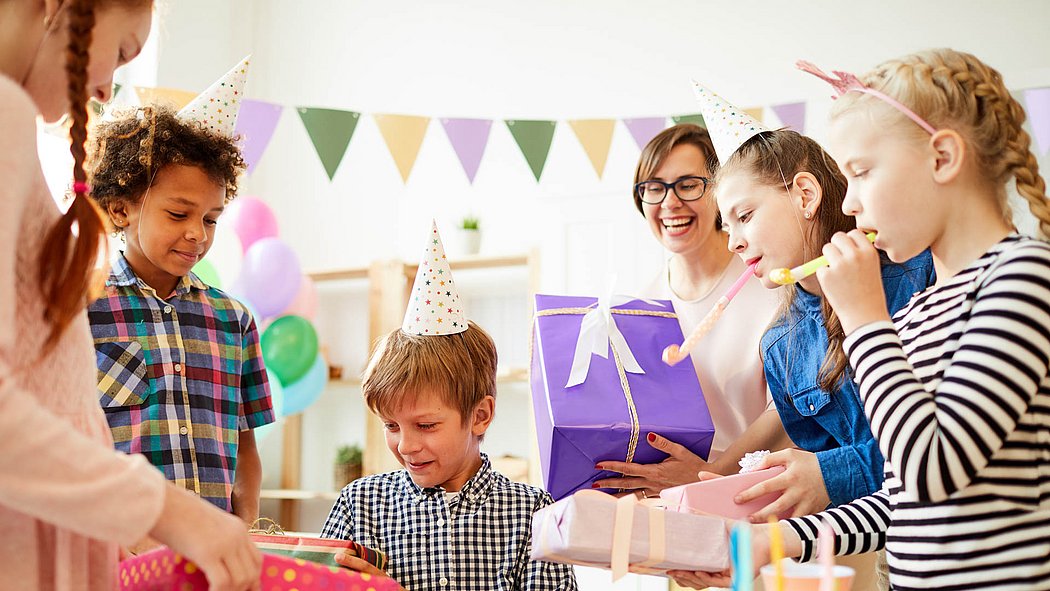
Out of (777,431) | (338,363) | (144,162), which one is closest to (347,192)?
(338,363)

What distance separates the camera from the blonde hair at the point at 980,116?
117 centimetres

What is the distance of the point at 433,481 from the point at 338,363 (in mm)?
3697

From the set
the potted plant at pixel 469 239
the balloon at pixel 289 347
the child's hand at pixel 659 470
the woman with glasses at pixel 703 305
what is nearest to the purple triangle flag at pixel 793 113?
the woman with glasses at pixel 703 305

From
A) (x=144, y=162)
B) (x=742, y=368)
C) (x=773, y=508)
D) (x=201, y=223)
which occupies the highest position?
(x=144, y=162)

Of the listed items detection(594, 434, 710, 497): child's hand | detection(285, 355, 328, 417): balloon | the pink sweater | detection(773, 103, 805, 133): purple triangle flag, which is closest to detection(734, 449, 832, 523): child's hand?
detection(594, 434, 710, 497): child's hand

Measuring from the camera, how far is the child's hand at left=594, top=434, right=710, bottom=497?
5.38 ft

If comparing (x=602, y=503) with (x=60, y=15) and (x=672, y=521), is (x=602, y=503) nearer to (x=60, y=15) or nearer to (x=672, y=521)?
(x=672, y=521)

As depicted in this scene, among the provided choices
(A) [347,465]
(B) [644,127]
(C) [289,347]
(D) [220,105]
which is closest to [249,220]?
(C) [289,347]

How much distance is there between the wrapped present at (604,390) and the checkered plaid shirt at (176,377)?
0.61 m

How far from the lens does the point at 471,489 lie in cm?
161

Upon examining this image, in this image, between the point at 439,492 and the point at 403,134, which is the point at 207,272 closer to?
the point at 403,134

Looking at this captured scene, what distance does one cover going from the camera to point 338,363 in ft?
17.1

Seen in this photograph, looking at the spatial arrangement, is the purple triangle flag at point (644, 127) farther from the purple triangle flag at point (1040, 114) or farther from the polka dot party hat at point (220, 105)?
the polka dot party hat at point (220, 105)

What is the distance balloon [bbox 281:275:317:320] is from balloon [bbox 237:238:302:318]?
0.15 meters
